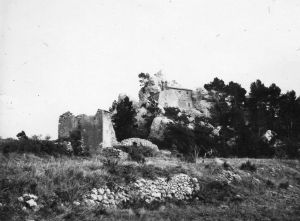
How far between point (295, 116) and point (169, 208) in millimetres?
33622

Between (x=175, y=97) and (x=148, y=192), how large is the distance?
2041 inches

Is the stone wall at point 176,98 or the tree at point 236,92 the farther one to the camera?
the stone wall at point 176,98

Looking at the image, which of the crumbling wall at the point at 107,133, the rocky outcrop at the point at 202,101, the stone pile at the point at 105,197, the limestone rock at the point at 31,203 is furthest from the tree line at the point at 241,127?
the limestone rock at the point at 31,203

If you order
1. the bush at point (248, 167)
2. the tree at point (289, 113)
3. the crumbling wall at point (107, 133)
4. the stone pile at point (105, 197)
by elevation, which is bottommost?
the stone pile at point (105, 197)

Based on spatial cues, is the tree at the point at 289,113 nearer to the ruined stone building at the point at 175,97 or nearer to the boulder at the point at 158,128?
the boulder at the point at 158,128

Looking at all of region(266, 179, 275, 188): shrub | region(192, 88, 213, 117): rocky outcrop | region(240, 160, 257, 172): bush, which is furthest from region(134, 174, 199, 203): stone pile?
region(192, 88, 213, 117): rocky outcrop

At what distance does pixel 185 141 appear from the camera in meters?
34.0

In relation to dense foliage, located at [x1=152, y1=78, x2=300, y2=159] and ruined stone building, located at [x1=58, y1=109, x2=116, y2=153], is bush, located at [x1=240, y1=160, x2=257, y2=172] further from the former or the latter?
ruined stone building, located at [x1=58, y1=109, x2=116, y2=153]

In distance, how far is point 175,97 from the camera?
62.3m

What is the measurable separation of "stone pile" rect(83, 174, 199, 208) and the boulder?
25465 mm

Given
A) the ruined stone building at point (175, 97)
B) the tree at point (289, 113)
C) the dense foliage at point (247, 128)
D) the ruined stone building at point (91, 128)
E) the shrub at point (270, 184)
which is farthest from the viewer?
the ruined stone building at point (175, 97)

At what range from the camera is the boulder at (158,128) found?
3841 cm

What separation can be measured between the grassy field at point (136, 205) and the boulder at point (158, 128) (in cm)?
2315

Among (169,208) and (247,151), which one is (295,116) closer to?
(247,151)
